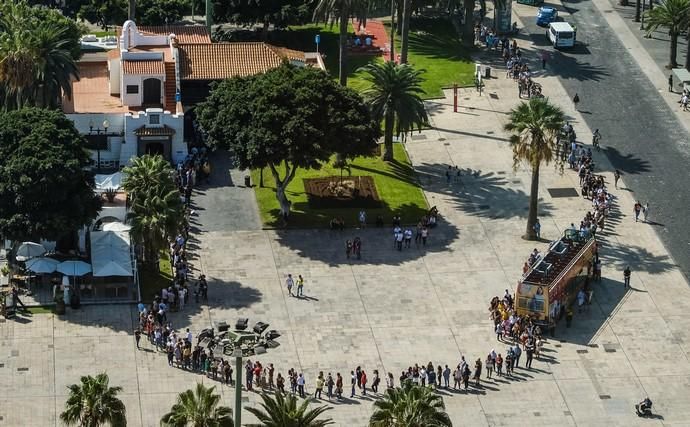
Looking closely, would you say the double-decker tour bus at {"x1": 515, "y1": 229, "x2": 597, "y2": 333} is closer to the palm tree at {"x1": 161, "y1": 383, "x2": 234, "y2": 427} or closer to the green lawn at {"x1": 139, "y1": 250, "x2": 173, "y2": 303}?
the green lawn at {"x1": 139, "y1": 250, "x2": 173, "y2": 303}

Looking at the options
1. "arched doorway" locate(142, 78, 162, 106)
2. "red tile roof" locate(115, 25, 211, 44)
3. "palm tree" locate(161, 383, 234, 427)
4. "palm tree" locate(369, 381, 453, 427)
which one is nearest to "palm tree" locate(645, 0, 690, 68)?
"red tile roof" locate(115, 25, 211, 44)

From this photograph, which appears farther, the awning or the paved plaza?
the awning

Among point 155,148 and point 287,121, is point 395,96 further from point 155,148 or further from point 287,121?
point 155,148

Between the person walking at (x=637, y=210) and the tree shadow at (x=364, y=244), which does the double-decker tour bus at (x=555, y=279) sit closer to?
the tree shadow at (x=364, y=244)

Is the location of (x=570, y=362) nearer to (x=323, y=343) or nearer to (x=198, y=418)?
(x=323, y=343)

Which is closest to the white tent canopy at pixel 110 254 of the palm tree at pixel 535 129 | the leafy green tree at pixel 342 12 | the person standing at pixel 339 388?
the person standing at pixel 339 388
